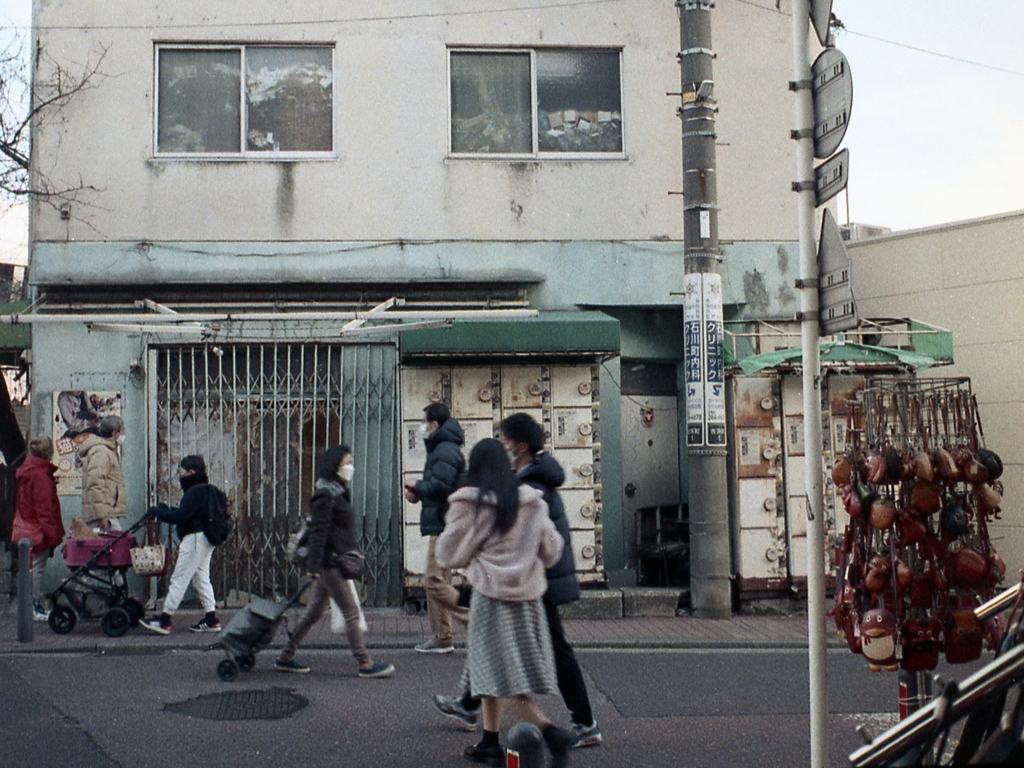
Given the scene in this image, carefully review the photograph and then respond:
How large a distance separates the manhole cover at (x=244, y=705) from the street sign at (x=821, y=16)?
5.30 metres

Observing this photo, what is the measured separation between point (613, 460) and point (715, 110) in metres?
4.17

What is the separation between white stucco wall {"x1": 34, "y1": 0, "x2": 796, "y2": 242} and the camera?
1248 centimetres

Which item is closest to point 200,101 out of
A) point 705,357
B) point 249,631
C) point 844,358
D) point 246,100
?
point 246,100

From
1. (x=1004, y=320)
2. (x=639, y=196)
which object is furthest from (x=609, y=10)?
(x=1004, y=320)

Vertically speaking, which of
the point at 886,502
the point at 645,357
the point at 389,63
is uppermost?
the point at 389,63

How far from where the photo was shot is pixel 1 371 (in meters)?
16.0

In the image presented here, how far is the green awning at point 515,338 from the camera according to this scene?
37.5ft

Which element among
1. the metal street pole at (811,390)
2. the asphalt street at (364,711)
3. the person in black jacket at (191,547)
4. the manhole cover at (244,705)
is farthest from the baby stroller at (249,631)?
the metal street pole at (811,390)

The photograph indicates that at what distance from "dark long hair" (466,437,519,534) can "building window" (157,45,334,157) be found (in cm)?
809

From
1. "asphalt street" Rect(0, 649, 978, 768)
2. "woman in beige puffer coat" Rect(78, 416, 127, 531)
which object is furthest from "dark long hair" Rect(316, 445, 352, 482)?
"woman in beige puffer coat" Rect(78, 416, 127, 531)

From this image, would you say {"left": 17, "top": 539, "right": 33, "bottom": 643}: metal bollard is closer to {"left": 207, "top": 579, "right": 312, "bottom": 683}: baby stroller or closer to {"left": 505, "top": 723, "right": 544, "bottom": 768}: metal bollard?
{"left": 207, "top": 579, "right": 312, "bottom": 683}: baby stroller

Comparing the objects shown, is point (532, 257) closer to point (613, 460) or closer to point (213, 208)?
point (613, 460)

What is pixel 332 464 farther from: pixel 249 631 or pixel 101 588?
pixel 101 588

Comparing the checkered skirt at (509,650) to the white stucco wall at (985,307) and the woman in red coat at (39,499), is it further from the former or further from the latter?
the white stucco wall at (985,307)
